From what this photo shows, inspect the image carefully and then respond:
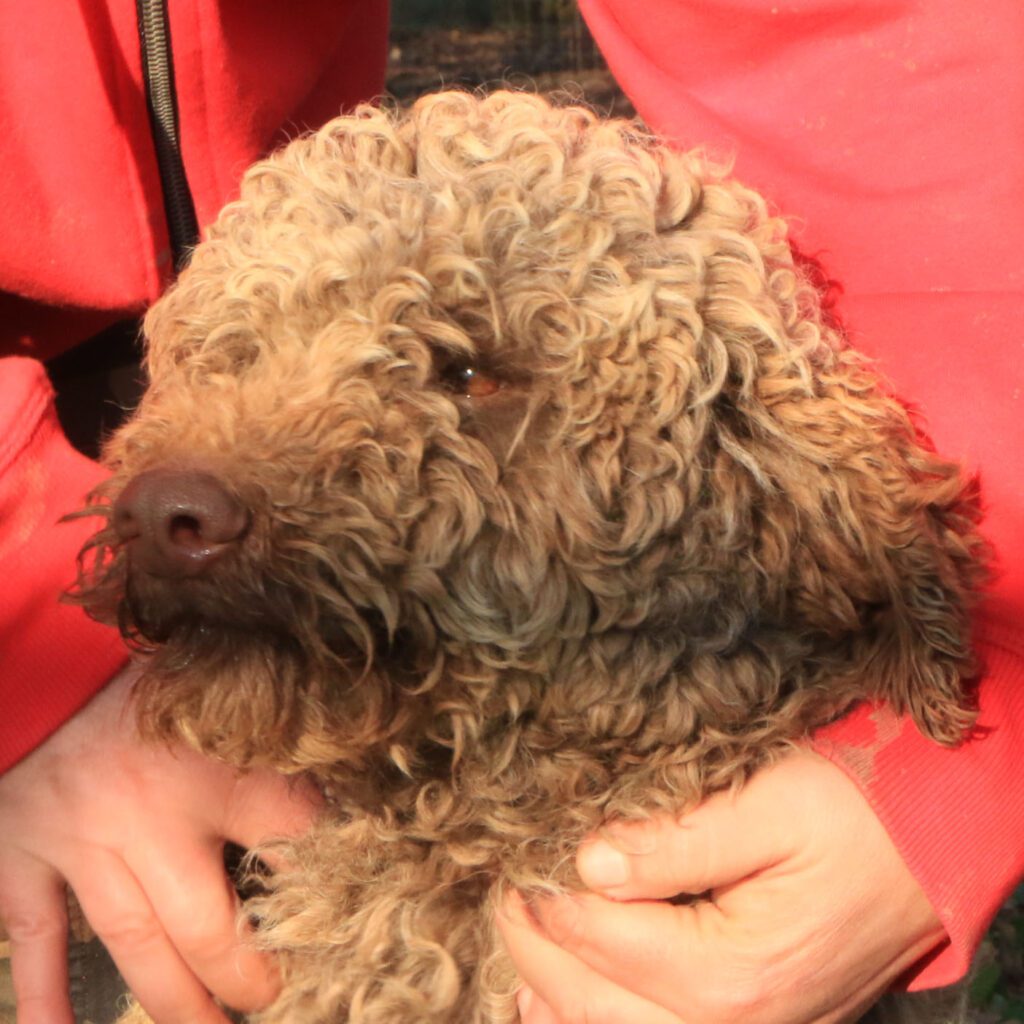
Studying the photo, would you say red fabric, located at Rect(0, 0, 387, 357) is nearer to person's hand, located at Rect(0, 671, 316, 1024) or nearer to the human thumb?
person's hand, located at Rect(0, 671, 316, 1024)

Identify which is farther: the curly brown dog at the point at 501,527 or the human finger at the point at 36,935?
the human finger at the point at 36,935

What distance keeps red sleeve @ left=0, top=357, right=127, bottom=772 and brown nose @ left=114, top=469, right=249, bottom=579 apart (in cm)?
36

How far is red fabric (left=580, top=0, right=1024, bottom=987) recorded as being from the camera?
5.08 ft

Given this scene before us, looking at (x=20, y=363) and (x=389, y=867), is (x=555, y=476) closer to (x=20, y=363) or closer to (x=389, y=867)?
(x=389, y=867)

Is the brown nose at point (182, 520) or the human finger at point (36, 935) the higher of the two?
the brown nose at point (182, 520)

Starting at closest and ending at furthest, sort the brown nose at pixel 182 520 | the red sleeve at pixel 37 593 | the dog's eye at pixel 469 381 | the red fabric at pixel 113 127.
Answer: the brown nose at pixel 182 520
the dog's eye at pixel 469 381
the red sleeve at pixel 37 593
the red fabric at pixel 113 127

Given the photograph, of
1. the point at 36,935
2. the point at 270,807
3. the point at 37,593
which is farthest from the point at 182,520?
the point at 36,935

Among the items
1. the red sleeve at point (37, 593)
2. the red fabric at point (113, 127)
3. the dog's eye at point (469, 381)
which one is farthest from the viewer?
the red fabric at point (113, 127)

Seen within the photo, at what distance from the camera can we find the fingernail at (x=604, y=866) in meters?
1.55

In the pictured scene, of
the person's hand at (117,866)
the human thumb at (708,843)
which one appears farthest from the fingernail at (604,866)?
the person's hand at (117,866)

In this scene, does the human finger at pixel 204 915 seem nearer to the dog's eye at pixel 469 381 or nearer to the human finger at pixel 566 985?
the human finger at pixel 566 985

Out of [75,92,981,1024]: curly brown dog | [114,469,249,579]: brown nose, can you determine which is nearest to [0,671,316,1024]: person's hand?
[75,92,981,1024]: curly brown dog

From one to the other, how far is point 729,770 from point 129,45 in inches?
53.8

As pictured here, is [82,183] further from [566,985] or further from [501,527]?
[566,985]
